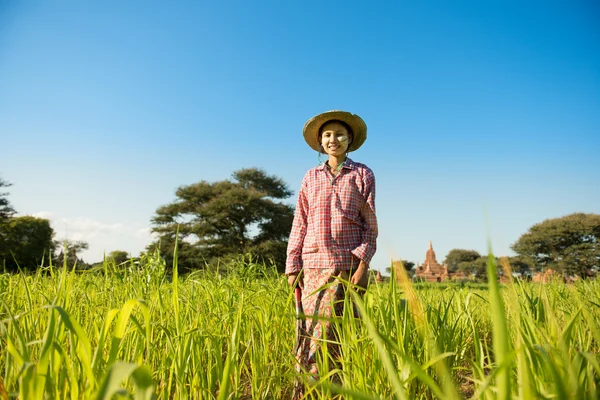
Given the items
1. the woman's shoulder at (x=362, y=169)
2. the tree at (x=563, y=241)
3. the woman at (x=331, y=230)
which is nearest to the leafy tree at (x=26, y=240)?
the woman at (x=331, y=230)

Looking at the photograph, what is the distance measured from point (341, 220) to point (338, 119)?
0.73 m

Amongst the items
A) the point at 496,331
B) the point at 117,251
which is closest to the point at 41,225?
the point at 117,251

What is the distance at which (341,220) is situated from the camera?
2273 mm

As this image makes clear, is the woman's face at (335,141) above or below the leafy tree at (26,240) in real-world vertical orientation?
below

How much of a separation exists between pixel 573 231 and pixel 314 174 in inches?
1396

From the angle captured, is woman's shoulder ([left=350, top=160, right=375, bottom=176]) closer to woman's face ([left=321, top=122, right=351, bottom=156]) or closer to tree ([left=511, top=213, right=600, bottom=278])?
woman's face ([left=321, top=122, right=351, bottom=156])

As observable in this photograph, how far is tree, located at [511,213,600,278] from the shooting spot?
92.7ft

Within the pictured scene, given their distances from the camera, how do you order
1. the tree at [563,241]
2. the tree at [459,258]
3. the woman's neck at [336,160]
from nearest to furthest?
the woman's neck at [336,160], the tree at [563,241], the tree at [459,258]

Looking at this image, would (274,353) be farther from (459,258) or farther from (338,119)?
(459,258)

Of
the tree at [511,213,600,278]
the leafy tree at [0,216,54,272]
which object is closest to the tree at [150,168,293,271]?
the leafy tree at [0,216,54,272]

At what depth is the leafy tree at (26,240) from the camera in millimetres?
21183

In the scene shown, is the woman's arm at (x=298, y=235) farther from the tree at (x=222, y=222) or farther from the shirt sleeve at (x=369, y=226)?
the tree at (x=222, y=222)

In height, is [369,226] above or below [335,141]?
below

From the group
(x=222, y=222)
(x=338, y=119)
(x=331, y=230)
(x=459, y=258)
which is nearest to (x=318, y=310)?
(x=331, y=230)
